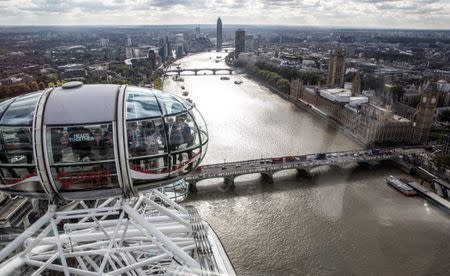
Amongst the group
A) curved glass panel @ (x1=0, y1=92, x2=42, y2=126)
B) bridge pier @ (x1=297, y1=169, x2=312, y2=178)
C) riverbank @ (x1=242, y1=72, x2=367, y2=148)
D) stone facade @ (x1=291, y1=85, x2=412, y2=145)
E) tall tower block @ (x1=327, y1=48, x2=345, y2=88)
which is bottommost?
bridge pier @ (x1=297, y1=169, x2=312, y2=178)

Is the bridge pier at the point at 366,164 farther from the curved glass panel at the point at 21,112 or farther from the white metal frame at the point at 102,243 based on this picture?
the curved glass panel at the point at 21,112

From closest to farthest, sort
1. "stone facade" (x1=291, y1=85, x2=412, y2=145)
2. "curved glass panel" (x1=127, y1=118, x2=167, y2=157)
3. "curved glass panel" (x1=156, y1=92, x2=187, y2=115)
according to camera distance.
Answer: "curved glass panel" (x1=127, y1=118, x2=167, y2=157) < "curved glass panel" (x1=156, y1=92, x2=187, y2=115) < "stone facade" (x1=291, y1=85, x2=412, y2=145)

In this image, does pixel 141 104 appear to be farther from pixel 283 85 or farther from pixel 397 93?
pixel 397 93

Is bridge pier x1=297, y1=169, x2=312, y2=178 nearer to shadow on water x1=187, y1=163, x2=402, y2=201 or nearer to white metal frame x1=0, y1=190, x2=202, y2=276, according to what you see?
shadow on water x1=187, y1=163, x2=402, y2=201

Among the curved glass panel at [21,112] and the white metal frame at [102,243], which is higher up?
the curved glass panel at [21,112]

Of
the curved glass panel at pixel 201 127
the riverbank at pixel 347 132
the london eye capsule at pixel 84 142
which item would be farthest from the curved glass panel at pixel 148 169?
the riverbank at pixel 347 132

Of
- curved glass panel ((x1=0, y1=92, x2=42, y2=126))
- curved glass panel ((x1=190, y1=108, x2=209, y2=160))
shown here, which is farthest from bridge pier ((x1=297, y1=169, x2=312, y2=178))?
curved glass panel ((x1=0, y1=92, x2=42, y2=126))
